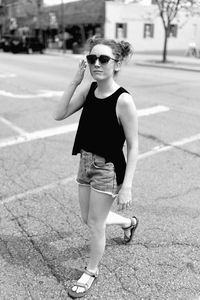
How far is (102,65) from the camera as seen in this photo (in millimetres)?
2436

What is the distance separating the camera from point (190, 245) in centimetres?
333

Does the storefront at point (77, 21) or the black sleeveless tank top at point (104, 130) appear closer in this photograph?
the black sleeveless tank top at point (104, 130)

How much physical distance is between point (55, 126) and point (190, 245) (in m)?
4.81

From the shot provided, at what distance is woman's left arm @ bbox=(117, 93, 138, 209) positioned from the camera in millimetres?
2451

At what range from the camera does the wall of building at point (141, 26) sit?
40.8 m

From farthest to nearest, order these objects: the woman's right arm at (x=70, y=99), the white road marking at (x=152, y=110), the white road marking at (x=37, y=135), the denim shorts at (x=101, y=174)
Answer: the white road marking at (x=152, y=110), the white road marking at (x=37, y=135), the woman's right arm at (x=70, y=99), the denim shorts at (x=101, y=174)

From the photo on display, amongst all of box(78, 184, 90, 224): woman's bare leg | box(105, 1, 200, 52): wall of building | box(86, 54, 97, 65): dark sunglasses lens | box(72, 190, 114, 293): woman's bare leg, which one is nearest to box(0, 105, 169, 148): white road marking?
box(78, 184, 90, 224): woman's bare leg

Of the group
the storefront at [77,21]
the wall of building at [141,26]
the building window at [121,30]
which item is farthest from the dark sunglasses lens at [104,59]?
the building window at [121,30]

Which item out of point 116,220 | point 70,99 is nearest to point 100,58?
point 70,99

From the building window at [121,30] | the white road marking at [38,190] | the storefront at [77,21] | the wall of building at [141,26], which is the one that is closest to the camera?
the white road marking at [38,190]

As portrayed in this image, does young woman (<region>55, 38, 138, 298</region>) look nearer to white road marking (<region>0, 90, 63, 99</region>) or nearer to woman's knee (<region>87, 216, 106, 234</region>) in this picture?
woman's knee (<region>87, 216, 106, 234</region>)

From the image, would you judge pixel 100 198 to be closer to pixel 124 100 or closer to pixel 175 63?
pixel 124 100

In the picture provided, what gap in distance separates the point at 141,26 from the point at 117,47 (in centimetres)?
4330

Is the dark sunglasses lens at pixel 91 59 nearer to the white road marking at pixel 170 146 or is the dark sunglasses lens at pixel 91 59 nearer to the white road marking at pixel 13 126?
the white road marking at pixel 170 146
